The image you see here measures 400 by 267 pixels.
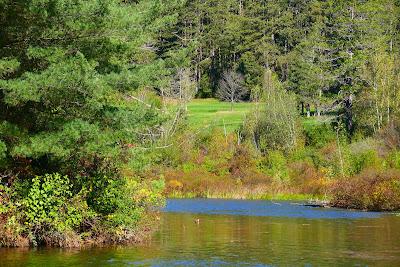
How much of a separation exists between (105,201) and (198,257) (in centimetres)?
387

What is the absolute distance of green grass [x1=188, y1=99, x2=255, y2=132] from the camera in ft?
279

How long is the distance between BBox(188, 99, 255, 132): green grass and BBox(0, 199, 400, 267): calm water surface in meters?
41.7

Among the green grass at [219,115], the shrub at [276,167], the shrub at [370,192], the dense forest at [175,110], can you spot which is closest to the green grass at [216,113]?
the green grass at [219,115]

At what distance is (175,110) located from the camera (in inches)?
1542

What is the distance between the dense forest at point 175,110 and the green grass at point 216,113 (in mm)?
3118

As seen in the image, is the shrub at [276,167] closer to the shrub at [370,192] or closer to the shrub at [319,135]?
the shrub at [319,135]

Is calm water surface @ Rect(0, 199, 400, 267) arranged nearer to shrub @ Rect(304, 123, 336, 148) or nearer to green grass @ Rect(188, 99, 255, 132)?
shrub @ Rect(304, 123, 336, 148)

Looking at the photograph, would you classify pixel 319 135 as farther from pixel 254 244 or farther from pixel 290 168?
pixel 254 244

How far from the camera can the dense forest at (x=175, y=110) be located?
71.8 feet

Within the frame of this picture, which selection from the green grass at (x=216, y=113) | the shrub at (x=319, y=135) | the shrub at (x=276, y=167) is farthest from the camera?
the green grass at (x=216, y=113)

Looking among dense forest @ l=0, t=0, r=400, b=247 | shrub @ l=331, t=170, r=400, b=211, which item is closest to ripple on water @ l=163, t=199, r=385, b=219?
shrub @ l=331, t=170, r=400, b=211

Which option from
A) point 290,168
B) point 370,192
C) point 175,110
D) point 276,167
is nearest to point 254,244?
point 175,110

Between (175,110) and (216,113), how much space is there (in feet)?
188

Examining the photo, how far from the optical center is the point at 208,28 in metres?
117
